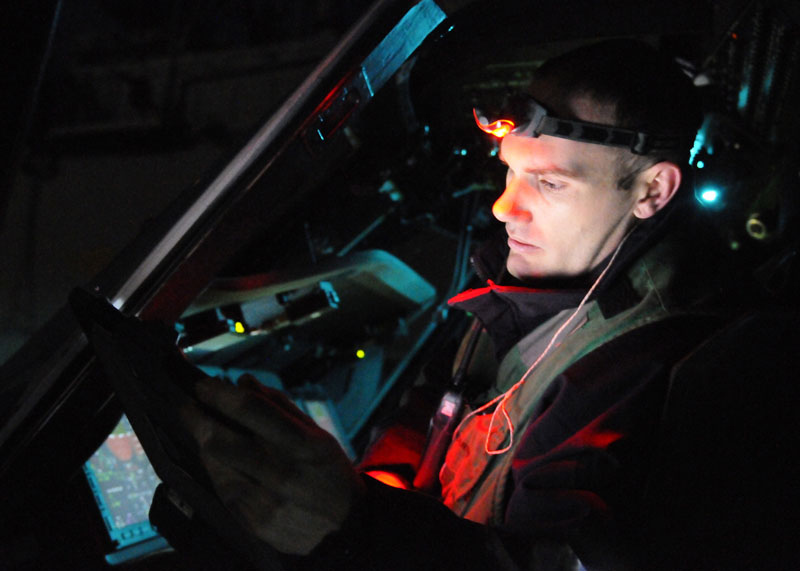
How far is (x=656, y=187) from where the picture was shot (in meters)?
1.54

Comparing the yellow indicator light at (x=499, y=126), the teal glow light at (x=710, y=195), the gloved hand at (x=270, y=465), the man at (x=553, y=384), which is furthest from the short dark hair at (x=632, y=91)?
the gloved hand at (x=270, y=465)

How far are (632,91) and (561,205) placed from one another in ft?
1.09

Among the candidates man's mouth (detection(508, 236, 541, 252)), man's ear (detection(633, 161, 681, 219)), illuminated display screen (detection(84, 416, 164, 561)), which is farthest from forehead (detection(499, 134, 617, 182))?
illuminated display screen (detection(84, 416, 164, 561))

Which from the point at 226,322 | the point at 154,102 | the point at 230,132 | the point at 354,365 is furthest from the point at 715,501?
the point at 154,102

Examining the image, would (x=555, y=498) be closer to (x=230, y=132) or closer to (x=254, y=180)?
(x=254, y=180)

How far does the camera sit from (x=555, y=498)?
109 cm

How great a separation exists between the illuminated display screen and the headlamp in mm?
1520

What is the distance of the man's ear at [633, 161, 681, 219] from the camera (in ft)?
4.97

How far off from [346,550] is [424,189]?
221 centimetres

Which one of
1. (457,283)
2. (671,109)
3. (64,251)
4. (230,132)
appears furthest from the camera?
(230,132)

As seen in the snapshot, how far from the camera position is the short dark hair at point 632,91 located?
1448mm

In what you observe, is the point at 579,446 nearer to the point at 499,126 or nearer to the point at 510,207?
the point at 510,207

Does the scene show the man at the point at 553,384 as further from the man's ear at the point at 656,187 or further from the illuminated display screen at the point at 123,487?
the illuminated display screen at the point at 123,487

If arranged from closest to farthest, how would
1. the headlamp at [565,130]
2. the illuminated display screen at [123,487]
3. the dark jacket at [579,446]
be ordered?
the dark jacket at [579,446]
the headlamp at [565,130]
the illuminated display screen at [123,487]
